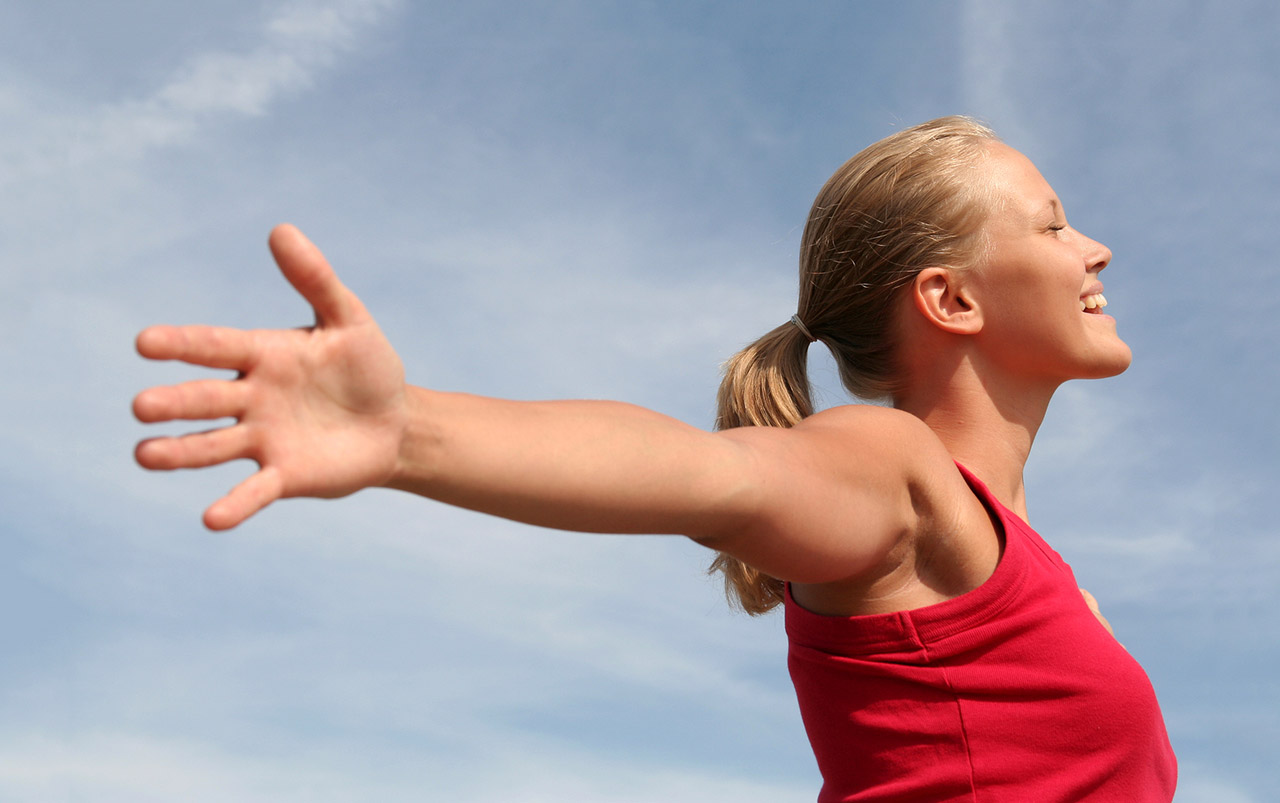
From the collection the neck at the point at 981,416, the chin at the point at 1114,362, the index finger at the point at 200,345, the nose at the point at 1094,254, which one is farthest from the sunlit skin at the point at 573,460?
the nose at the point at 1094,254

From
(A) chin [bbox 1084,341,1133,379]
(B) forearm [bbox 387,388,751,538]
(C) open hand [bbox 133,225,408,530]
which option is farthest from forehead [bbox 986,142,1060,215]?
(C) open hand [bbox 133,225,408,530]

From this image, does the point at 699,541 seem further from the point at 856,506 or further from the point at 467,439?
the point at 467,439

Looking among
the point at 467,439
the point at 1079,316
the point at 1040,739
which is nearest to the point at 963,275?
the point at 1079,316

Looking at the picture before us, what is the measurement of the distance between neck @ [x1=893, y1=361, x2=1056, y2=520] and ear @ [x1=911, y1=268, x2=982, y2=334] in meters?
0.14

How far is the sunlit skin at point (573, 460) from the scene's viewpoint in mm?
1443

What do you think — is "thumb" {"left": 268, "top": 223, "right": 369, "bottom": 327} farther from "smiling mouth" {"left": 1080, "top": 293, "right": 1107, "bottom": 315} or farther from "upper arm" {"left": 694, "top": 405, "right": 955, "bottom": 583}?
"smiling mouth" {"left": 1080, "top": 293, "right": 1107, "bottom": 315}

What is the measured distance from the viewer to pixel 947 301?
126 inches

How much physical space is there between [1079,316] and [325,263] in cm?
248

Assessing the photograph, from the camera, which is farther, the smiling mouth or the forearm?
the smiling mouth

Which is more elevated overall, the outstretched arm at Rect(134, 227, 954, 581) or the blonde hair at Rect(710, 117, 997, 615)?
the blonde hair at Rect(710, 117, 997, 615)

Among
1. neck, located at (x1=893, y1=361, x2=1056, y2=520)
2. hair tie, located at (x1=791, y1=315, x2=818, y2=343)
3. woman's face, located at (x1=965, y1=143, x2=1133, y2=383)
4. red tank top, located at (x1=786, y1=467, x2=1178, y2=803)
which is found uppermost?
hair tie, located at (x1=791, y1=315, x2=818, y2=343)

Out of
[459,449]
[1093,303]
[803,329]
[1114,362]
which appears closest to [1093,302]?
[1093,303]

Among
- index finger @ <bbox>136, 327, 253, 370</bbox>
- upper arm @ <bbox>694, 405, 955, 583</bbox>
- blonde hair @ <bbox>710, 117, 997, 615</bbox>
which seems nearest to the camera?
index finger @ <bbox>136, 327, 253, 370</bbox>

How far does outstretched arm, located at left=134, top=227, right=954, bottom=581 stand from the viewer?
143cm
